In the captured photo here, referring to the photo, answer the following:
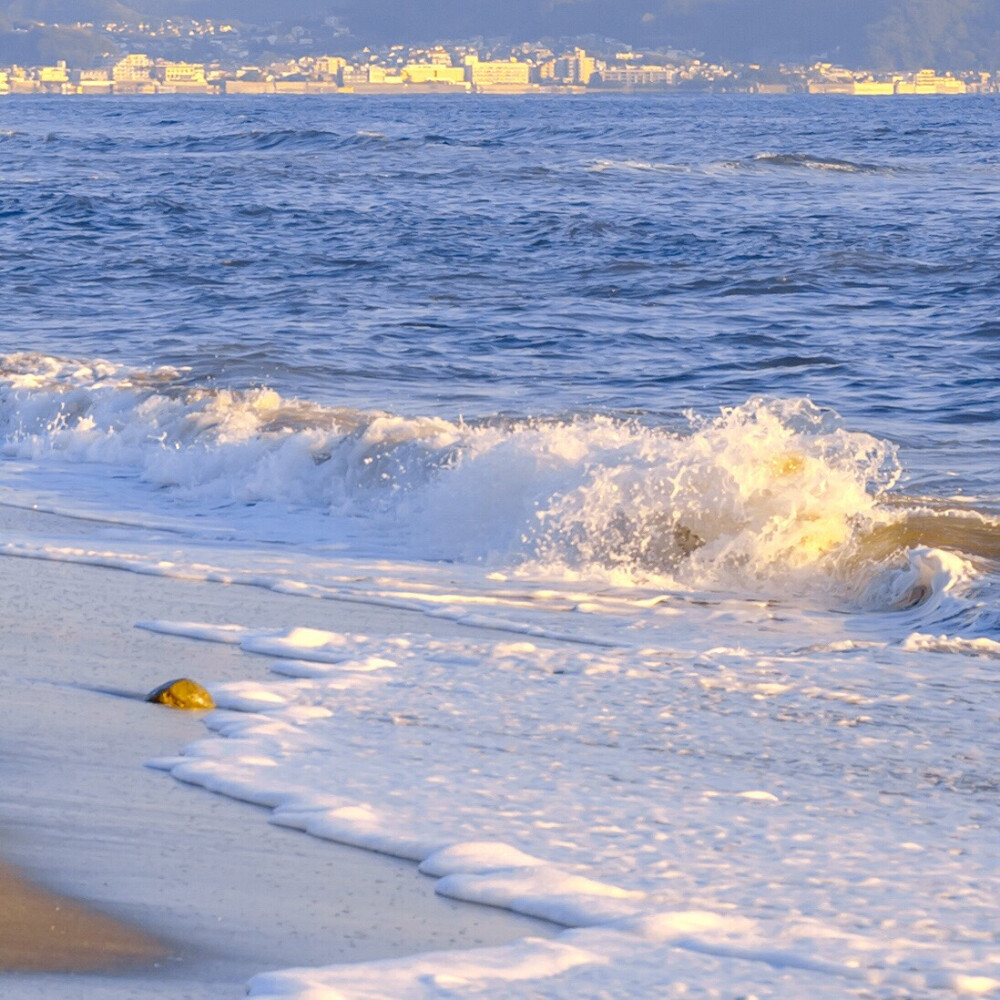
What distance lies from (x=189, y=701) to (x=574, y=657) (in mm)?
1341

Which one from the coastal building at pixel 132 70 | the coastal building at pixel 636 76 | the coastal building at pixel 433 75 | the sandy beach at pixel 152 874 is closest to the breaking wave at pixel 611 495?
the sandy beach at pixel 152 874

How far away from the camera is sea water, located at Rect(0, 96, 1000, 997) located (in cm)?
327

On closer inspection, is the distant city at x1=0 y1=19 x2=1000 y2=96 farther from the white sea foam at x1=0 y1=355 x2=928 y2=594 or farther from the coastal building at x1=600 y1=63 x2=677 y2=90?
the white sea foam at x1=0 y1=355 x2=928 y2=594

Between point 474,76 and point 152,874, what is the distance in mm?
130778

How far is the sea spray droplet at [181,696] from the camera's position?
437cm

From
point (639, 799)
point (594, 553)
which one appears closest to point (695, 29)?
point (594, 553)

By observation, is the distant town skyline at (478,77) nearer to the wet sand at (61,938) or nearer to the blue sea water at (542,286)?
the blue sea water at (542,286)

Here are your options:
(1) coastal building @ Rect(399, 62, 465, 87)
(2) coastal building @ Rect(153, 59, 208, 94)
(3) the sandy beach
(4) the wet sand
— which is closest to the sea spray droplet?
(3) the sandy beach

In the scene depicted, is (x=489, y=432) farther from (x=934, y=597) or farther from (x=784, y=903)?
(x=784, y=903)

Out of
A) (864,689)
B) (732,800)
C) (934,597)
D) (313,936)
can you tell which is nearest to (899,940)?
(732,800)

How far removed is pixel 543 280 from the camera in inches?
675

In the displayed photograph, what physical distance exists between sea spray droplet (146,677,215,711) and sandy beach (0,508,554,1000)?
48mm

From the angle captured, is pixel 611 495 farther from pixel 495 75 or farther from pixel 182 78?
pixel 182 78

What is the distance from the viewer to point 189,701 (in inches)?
173
